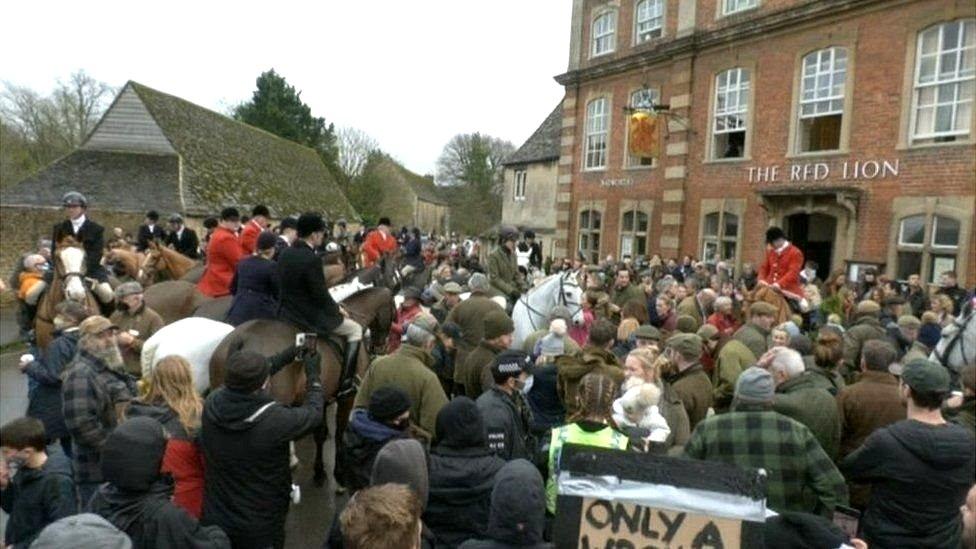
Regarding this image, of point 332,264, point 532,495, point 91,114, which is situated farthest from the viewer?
point 91,114

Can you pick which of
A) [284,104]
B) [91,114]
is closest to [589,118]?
[284,104]

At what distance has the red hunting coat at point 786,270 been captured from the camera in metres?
10.2

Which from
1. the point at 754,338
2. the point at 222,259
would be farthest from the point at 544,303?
the point at 222,259

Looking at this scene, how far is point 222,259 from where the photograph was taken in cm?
827

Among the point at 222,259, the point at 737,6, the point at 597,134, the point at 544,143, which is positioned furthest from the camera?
the point at 544,143

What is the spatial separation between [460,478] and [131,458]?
156cm

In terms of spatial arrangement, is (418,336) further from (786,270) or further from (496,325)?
(786,270)

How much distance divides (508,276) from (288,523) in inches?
238

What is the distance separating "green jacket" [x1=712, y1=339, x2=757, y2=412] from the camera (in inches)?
235

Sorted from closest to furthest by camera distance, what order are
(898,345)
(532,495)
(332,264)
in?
(532,495) < (898,345) < (332,264)

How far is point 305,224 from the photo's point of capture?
696 centimetres

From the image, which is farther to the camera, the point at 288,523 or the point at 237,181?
the point at 237,181

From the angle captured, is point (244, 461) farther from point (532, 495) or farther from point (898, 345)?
point (898, 345)

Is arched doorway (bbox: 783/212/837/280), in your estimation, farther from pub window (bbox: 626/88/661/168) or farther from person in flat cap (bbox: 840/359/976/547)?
person in flat cap (bbox: 840/359/976/547)
